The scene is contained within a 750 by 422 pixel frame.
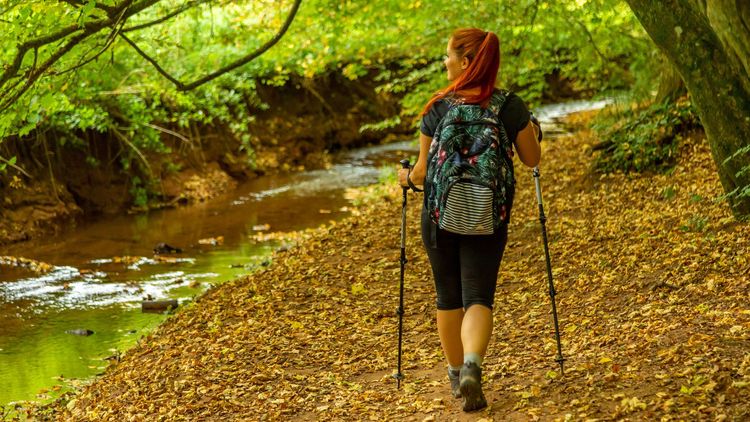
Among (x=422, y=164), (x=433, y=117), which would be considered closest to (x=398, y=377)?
(x=422, y=164)

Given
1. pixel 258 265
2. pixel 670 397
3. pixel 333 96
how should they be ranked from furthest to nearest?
pixel 333 96
pixel 258 265
pixel 670 397

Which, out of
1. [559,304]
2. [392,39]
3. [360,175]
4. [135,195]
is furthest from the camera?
[360,175]

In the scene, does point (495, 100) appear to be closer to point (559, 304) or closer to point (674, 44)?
point (559, 304)

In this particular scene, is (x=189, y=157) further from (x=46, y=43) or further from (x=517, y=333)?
(x=517, y=333)

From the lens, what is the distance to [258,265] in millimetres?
10922

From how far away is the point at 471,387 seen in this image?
4164mm

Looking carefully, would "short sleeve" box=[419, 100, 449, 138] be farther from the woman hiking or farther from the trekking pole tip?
the trekking pole tip

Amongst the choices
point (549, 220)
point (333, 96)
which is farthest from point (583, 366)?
point (333, 96)

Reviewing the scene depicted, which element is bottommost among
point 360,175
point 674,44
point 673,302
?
point 360,175

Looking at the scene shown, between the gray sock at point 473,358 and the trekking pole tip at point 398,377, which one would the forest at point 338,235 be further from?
the gray sock at point 473,358

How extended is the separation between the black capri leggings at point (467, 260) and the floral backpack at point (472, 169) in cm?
12

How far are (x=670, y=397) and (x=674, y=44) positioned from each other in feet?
12.4

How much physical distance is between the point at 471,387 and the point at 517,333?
199cm

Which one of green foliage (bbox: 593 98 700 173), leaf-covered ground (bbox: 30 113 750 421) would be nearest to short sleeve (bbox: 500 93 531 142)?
leaf-covered ground (bbox: 30 113 750 421)
